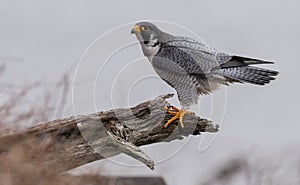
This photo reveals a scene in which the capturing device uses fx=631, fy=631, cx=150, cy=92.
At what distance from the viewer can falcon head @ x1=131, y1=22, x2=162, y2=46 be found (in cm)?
629

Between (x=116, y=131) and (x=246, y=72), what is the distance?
56.9 inches

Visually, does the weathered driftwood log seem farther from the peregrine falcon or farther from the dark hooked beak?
the dark hooked beak

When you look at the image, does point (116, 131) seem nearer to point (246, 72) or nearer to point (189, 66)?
point (189, 66)

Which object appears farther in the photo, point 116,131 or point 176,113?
point 176,113

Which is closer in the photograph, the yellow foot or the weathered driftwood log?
the weathered driftwood log

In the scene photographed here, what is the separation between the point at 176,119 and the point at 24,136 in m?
2.67

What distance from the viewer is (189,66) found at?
6.32 meters

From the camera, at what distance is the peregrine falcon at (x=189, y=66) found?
6.30 meters

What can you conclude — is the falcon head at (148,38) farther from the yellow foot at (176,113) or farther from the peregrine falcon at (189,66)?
the yellow foot at (176,113)

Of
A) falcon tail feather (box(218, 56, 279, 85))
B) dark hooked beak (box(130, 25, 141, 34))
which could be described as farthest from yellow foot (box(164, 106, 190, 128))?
dark hooked beak (box(130, 25, 141, 34))

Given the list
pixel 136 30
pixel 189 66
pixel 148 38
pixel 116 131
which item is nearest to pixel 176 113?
pixel 189 66

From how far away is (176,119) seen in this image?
639 cm

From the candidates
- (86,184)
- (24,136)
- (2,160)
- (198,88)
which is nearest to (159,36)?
(198,88)

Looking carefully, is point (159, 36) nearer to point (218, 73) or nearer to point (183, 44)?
point (183, 44)
